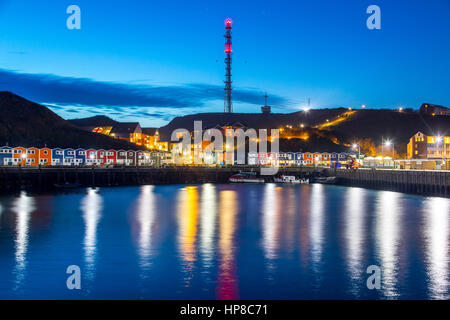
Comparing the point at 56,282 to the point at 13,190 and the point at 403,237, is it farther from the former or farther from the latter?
the point at 13,190

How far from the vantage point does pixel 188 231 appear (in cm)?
4256

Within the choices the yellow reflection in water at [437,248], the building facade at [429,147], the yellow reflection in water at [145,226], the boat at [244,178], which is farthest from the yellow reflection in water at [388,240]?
the building facade at [429,147]

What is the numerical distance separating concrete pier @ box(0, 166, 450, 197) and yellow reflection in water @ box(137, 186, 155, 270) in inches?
1265

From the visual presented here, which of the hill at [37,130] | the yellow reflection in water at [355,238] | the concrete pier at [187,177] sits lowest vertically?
the yellow reflection in water at [355,238]

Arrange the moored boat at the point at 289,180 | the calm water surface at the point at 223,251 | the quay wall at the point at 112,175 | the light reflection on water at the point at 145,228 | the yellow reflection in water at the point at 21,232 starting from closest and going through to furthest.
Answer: the calm water surface at the point at 223,251, the yellow reflection in water at the point at 21,232, the light reflection on water at the point at 145,228, the quay wall at the point at 112,175, the moored boat at the point at 289,180

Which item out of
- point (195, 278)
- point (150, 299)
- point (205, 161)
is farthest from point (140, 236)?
point (205, 161)

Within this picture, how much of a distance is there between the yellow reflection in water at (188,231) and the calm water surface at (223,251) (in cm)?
11

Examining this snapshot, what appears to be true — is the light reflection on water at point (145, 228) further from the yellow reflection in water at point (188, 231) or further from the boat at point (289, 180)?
the boat at point (289, 180)

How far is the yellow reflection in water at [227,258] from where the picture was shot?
23.2m

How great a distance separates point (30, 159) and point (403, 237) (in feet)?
334

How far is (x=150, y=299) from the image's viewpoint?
2219 centimetres

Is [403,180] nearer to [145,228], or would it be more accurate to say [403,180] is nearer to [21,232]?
[145,228]

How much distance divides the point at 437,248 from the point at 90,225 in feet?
99.8

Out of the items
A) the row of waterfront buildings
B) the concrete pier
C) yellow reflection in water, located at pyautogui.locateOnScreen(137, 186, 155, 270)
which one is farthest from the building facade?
yellow reflection in water, located at pyautogui.locateOnScreen(137, 186, 155, 270)
